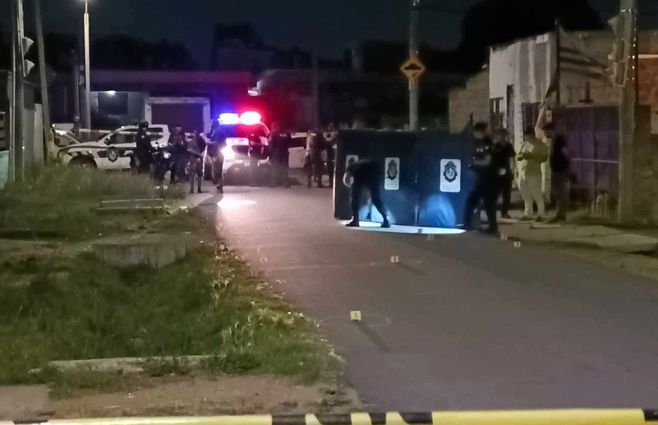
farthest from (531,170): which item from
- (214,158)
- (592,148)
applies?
(214,158)

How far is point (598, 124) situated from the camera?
21.3 meters

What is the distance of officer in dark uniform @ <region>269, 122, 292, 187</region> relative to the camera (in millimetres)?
29906

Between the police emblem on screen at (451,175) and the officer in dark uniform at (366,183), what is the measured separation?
1055mm

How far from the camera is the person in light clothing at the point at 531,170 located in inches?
778

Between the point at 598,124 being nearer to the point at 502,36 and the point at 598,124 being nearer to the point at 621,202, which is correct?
the point at 621,202

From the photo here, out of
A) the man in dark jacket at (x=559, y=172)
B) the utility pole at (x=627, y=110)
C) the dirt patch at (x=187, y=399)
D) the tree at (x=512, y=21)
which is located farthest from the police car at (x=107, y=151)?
the tree at (x=512, y=21)

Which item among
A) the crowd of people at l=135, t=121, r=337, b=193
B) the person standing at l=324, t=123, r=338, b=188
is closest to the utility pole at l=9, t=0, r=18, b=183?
the crowd of people at l=135, t=121, r=337, b=193

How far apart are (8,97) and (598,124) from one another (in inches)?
612

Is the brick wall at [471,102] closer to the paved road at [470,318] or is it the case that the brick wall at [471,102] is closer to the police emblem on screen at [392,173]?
the police emblem on screen at [392,173]

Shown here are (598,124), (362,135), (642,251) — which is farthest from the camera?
(598,124)

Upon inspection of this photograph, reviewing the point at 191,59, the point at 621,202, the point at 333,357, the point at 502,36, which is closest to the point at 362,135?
the point at 621,202

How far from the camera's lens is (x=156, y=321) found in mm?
10727

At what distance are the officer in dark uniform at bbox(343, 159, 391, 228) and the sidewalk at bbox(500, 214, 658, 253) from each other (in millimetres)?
2101

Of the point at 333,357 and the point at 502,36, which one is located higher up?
the point at 502,36
